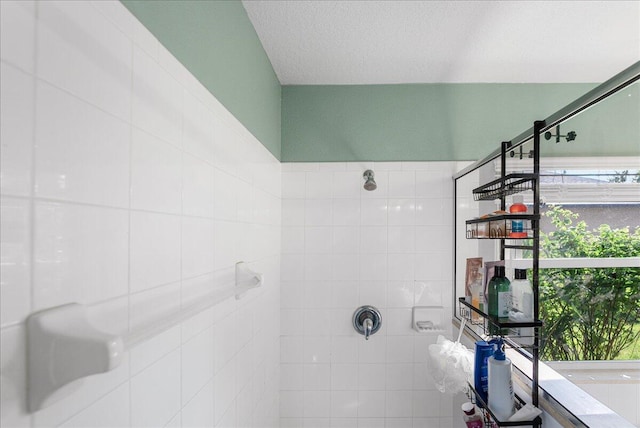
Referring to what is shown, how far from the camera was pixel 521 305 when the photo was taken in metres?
1.49

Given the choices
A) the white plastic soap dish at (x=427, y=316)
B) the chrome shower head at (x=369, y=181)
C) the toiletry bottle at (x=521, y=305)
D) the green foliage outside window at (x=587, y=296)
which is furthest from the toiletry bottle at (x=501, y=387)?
the chrome shower head at (x=369, y=181)

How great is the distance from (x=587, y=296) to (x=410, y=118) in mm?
1425

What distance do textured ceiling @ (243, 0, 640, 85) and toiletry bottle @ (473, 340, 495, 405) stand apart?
1.39 meters

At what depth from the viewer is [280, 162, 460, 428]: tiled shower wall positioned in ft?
8.08

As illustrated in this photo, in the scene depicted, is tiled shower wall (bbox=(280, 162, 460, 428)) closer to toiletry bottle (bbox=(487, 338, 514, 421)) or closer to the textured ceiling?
the textured ceiling

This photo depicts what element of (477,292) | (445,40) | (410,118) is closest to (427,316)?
(477,292)

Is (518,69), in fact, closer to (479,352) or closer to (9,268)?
(479,352)

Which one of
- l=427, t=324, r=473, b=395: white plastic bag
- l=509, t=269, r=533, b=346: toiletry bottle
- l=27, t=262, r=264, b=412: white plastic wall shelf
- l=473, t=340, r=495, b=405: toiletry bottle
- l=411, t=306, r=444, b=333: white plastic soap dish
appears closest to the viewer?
l=27, t=262, r=264, b=412: white plastic wall shelf

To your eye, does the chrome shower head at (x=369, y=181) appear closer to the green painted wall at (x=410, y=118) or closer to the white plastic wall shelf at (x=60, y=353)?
the green painted wall at (x=410, y=118)

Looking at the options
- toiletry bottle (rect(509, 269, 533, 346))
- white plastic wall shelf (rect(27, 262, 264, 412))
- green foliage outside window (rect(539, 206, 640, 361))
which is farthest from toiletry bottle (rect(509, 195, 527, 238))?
white plastic wall shelf (rect(27, 262, 264, 412))

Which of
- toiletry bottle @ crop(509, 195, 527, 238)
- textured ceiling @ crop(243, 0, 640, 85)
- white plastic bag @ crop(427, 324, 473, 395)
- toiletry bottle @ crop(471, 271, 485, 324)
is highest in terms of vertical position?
textured ceiling @ crop(243, 0, 640, 85)

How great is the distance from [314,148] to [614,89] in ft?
5.62

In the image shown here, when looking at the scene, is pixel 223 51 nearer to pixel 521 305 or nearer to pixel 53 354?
pixel 53 354

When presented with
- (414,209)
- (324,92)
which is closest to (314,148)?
(324,92)
